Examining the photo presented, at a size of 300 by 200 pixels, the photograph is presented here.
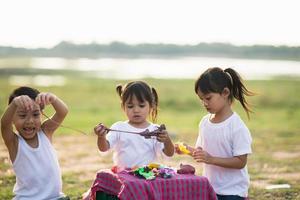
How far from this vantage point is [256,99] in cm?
2973

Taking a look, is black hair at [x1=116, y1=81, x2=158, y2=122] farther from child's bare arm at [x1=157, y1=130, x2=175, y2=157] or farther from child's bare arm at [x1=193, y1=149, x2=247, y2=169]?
child's bare arm at [x1=193, y1=149, x2=247, y2=169]

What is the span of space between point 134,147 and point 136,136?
109 mm

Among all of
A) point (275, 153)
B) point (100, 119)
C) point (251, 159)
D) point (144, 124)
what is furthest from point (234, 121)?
point (100, 119)

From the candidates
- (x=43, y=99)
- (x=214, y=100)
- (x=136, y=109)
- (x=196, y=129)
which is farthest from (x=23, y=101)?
(x=196, y=129)

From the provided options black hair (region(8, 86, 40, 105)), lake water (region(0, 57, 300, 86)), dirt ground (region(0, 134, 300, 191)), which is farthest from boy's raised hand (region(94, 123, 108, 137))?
lake water (region(0, 57, 300, 86))

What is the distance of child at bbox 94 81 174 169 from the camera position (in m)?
6.21

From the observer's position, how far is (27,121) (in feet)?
19.6

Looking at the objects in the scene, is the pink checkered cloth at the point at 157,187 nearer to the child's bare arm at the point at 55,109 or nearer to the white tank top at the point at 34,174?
the white tank top at the point at 34,174

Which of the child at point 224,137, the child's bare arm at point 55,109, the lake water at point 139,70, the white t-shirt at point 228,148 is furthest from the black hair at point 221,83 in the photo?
the lake water at point 139,70

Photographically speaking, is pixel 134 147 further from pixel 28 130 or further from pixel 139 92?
pixel 28 130

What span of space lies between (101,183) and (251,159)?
723 centimetres

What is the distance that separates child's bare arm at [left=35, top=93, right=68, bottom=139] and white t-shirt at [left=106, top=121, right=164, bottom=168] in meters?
0.50

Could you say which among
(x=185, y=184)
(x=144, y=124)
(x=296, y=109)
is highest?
(x=144, y=124)

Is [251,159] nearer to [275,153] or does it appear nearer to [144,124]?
[275,153]
